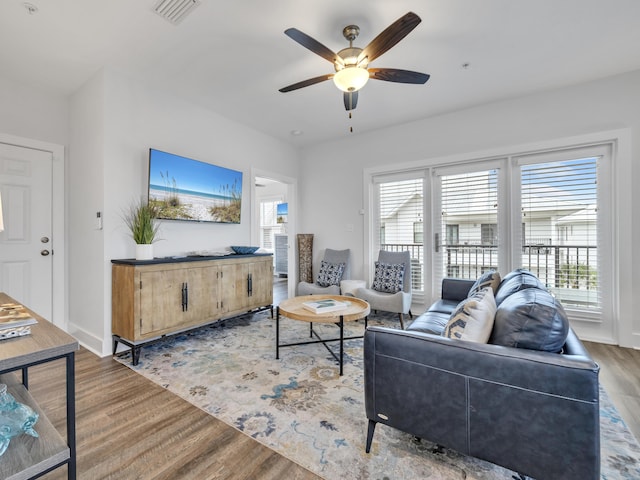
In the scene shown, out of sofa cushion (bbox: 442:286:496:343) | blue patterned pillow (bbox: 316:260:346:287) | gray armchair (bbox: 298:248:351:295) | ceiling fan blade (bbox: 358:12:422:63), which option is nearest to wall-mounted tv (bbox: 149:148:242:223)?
gray armchair (bbox: 298:248:351:295)

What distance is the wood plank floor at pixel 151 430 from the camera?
1426 mm

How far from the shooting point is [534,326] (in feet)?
4.09

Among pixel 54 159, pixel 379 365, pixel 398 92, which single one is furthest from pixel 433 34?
pixel 54 159

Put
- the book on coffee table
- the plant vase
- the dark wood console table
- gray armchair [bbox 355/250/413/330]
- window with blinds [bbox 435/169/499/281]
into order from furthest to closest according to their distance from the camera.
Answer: window with blinds [bbox 435/169/499/281] → gray armchair [bbox 355/250/413/330] → the plant vase → the book on coffee table → the dark wood console table

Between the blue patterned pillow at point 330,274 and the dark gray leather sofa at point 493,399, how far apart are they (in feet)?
9.86

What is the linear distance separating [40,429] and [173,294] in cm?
185

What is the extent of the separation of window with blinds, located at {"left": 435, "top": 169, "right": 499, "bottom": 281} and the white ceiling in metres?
0.99

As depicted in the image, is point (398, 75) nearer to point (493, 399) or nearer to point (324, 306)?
point (324, 306)

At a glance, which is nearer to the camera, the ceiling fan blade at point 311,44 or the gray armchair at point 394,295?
the ceiling fan blade at point 311,44

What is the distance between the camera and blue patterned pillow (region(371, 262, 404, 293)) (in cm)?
397

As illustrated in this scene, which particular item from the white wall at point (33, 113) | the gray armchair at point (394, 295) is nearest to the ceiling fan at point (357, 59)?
the gray armchair at point (394, 295)

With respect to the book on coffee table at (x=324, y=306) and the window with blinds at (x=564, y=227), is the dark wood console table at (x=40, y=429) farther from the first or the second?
the window with blinds at (x=564, y=227)

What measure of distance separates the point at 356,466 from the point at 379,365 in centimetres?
49

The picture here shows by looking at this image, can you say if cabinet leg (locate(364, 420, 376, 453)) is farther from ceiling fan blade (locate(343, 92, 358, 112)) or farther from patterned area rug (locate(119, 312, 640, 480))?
ceiling fan blade (locate(343, 92, 358, 112))
